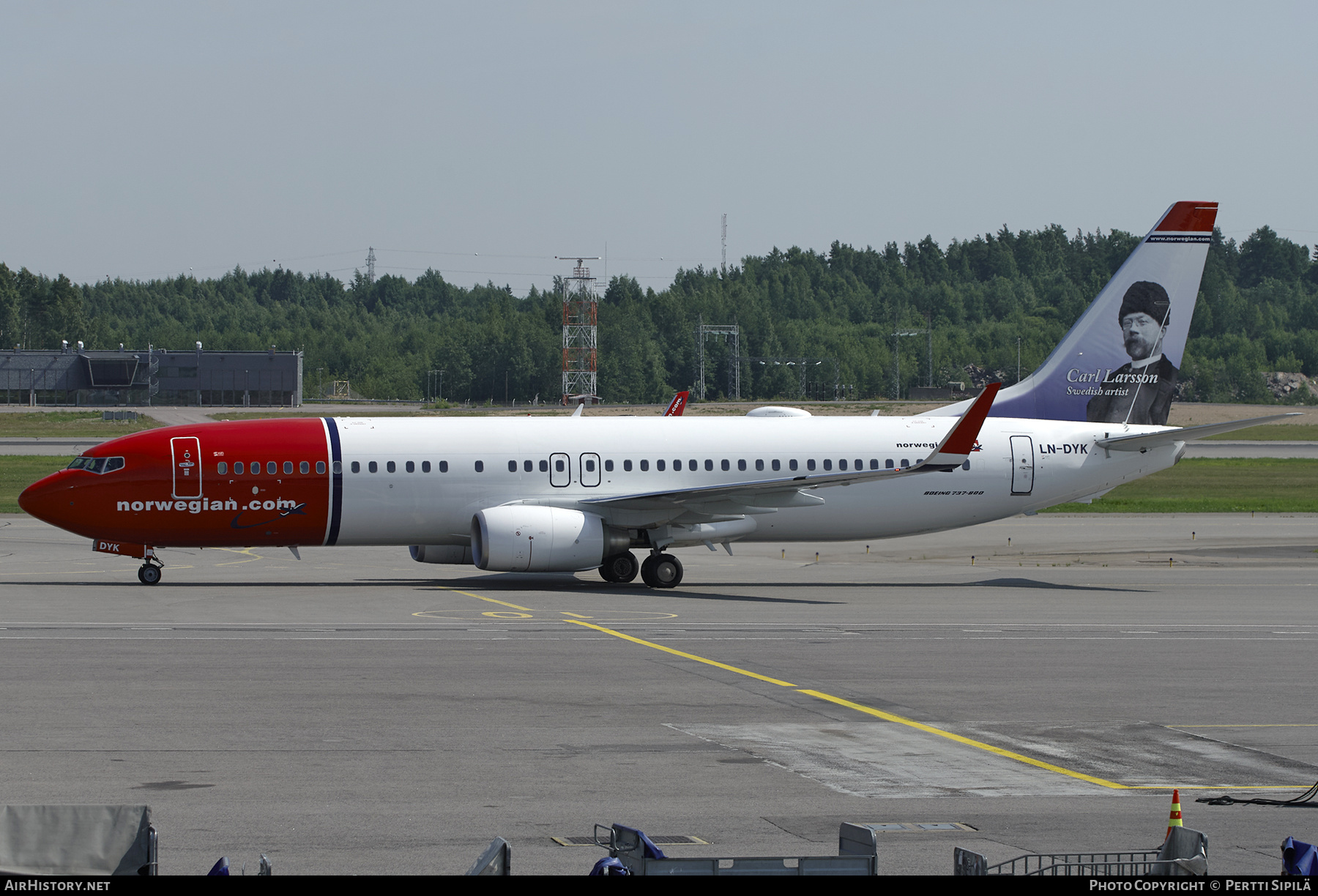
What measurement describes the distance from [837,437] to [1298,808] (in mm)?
23598

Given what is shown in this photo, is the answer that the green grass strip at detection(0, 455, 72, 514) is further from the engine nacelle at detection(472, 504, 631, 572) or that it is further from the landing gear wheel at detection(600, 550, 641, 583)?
the landing gear wheel at detection(600, 550, 641, 583)

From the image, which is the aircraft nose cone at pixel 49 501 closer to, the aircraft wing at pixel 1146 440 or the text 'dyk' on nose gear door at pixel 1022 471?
the text 'dyk' on nose gear door at pixel 1022 471

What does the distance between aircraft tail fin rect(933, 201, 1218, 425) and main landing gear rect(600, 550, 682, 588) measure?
9680 mm

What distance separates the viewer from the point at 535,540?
107 feet

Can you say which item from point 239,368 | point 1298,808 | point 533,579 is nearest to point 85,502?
point 533,579

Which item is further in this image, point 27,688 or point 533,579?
point 533,579

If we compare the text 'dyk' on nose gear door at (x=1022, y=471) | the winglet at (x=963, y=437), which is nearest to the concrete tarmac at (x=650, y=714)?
the text 'dyk' on nose gear door at (x=1022, y=471)

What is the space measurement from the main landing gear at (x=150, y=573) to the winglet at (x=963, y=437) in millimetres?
18859

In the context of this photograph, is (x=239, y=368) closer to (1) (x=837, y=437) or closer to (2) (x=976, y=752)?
(1) (x=837, y=437)

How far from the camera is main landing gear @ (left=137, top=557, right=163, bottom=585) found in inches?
1321

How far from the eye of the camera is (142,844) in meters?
6.83

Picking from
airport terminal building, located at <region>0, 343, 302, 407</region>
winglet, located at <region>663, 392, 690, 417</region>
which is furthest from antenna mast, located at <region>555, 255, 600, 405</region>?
winglet, located at <region>663, 392, 690, 417</region>

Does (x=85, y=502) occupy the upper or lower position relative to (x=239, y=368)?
lower

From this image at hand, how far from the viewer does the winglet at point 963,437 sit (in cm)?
3194
